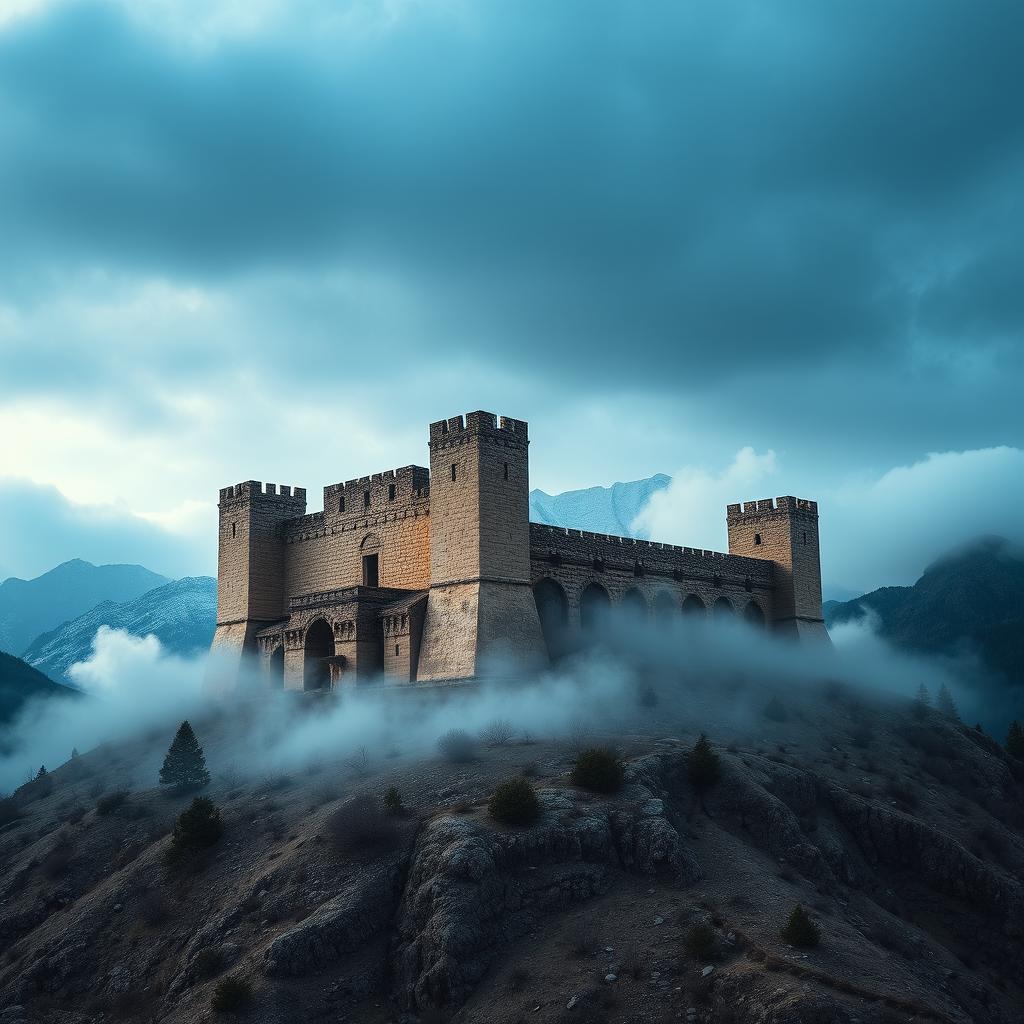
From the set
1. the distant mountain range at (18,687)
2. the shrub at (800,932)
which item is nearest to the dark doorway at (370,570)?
the shrub at (800,932)

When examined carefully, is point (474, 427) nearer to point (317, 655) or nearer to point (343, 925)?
point (317, 655)

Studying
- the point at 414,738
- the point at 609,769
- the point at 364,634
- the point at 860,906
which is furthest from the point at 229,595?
the point at 860,906

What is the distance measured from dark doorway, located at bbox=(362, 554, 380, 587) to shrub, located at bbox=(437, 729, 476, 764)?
51.2 ft

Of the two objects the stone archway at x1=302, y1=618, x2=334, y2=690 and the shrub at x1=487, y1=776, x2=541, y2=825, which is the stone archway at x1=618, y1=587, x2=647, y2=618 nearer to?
the stone archway at x1=302, y1=618, x2=334, y2=690

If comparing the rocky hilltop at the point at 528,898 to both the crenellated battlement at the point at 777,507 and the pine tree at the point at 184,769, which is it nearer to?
the pine tree at the point at 184,769

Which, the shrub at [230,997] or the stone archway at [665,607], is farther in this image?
the stone archway at [665,607]

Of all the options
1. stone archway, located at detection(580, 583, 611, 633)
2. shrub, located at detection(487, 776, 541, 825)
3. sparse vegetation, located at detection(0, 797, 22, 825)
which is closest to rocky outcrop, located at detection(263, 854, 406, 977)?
shrub, located at detection(487, 776, 541, 825)

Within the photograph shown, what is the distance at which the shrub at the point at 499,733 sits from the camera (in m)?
35.6

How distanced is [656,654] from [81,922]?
29063 mm

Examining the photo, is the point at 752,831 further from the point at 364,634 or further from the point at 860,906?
the point at 364,634

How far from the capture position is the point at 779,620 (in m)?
61.6

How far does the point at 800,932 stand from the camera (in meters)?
22.9

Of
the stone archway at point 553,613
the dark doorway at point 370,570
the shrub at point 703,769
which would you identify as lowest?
the shrub at point 703,769

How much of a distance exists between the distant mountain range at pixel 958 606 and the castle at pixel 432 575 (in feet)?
183
